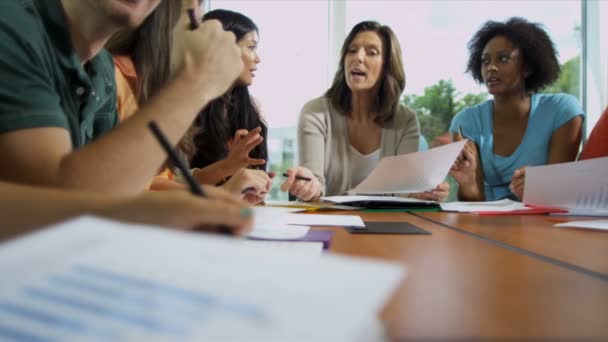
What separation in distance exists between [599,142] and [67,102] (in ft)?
5.51

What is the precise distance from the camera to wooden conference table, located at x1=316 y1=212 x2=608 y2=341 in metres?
0.31

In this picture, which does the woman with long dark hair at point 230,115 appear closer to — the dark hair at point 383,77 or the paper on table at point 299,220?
the dark hair at point 383,77

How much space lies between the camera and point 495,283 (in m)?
0.42

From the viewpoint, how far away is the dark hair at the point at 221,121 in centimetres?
176

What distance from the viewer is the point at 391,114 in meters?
1.96

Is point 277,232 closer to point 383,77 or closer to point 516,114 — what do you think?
point 383,77

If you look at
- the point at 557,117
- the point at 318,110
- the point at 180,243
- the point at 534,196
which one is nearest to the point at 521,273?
the point at 180,243

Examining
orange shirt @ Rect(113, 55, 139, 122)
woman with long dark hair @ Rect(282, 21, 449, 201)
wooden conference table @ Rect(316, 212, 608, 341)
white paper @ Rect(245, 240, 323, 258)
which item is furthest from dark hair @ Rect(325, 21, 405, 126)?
white paper @ Rect(245, 240, 323, 258)

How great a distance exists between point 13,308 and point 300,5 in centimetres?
280

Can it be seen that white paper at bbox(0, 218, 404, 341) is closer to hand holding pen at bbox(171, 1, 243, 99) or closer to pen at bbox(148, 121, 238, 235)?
pen at bbox(148, 121, 238, 235)

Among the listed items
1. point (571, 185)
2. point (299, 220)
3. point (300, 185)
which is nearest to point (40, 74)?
point (299, 220)

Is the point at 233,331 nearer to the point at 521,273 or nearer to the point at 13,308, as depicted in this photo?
the point at 13,308

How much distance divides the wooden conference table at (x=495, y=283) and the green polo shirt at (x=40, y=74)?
Result: 1.33ft

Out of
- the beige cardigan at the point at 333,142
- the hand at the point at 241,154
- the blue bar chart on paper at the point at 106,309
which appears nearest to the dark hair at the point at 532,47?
the beige cardigan at the point at 333,142
